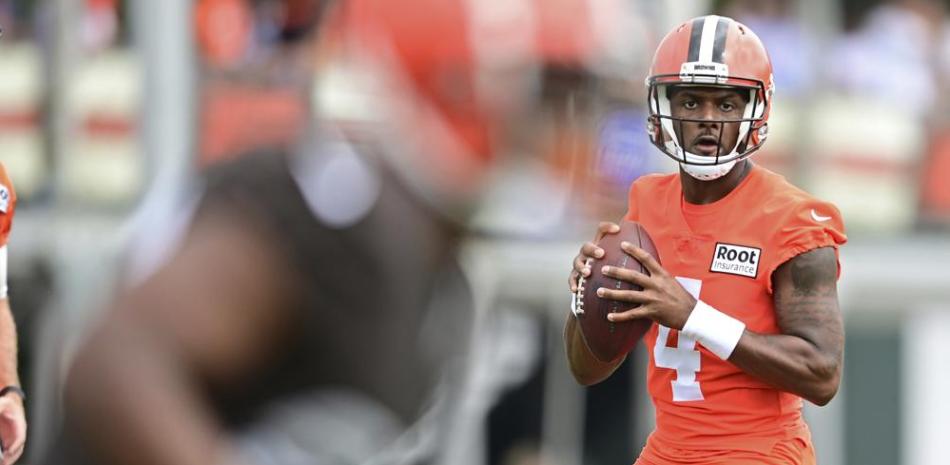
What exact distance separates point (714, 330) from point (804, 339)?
0.19m

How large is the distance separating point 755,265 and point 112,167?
4323 millimetres

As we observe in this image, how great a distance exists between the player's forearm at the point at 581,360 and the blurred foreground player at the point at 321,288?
1.25 meters

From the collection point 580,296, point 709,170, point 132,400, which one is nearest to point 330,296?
point 132,400

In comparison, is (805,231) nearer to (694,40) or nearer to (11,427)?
(694,40)

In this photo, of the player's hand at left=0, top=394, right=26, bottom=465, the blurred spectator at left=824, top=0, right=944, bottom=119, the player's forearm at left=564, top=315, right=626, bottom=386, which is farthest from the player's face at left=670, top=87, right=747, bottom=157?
the blurred spectator at left=824, top=0, right=944, bottom=119

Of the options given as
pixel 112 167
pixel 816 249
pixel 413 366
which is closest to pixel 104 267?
pixel 112 167

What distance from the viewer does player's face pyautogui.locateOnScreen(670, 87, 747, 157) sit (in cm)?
413

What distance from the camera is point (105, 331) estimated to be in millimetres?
2541

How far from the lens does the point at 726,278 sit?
4113 millimetres

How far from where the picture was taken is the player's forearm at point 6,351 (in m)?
4.05

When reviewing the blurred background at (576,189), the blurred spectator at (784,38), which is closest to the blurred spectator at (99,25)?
the blurred background at (576,189)

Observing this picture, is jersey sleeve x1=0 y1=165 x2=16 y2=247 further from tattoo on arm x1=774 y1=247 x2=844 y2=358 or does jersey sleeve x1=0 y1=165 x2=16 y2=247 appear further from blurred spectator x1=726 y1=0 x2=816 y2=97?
blurred spectator x1=726 y1=0 x2=816 y2=97

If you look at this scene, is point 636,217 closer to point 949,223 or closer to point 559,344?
point 559,344

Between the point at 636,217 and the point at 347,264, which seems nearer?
the point at 347,264
